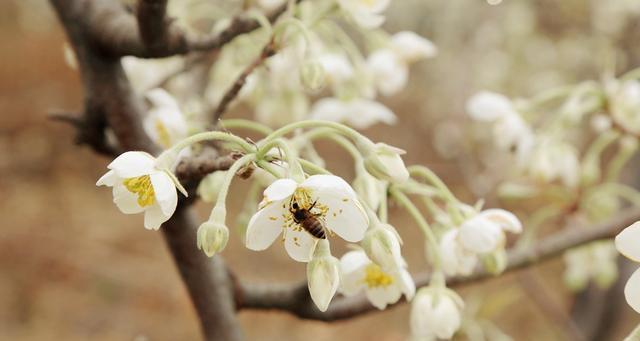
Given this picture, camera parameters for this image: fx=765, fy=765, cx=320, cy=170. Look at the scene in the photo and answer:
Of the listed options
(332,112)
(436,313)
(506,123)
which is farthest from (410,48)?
(436,313)

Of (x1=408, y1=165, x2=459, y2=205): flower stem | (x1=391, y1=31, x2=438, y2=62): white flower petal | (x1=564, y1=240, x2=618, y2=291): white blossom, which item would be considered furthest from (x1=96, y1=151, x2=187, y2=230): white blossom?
(x1=564, y1=240, x2=618, y2=291): white blossom

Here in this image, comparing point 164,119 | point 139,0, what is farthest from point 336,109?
point 139,0

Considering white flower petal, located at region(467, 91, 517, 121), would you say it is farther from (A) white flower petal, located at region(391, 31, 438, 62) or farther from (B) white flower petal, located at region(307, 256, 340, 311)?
(B) white flower petal, located at region(307, 256, 340, 311)

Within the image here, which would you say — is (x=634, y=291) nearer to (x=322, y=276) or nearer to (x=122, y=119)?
(x=322, y=276)

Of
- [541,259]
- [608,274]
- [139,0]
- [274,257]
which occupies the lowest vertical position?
[274,257]

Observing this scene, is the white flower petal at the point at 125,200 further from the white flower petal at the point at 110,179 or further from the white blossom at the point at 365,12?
the white blossom at the point at 365,12

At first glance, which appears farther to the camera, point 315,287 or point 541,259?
point 541,259

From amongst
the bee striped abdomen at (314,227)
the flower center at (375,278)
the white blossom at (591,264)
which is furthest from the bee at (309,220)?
the white blossom at (591,264)

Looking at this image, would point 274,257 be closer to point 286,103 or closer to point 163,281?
point 163,281
